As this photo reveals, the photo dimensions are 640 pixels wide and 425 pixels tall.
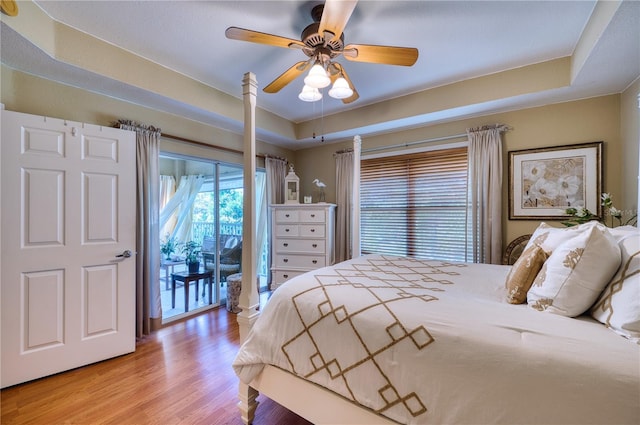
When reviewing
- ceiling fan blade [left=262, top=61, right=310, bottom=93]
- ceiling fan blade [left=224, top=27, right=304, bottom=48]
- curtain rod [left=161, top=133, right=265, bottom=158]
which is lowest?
curtain rod [left=161, top=133, right=265, bottom=158]

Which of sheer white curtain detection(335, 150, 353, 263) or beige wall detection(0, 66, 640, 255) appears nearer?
beige wall detection(0, 66, 640, 255)

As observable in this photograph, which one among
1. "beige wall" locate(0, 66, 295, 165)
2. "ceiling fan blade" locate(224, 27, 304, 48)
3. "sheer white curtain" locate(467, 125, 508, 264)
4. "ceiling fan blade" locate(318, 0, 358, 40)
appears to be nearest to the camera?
"ceiling fan blade" locate(318, 0, 358, 40)

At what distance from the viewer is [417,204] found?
12.0ft

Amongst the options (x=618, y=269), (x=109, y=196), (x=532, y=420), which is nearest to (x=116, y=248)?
(x=109, y=196)

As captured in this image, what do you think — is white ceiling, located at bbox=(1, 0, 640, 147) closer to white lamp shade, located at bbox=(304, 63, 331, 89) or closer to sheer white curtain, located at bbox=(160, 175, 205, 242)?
white lamp shade, located at bbox=(304, 63, 331, 89)

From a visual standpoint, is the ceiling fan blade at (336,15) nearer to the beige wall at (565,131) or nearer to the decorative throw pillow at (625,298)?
the decorative throw pillow at (625,298)

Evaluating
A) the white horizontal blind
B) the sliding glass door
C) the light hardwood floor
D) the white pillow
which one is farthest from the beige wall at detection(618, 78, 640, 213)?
the sliding glass door

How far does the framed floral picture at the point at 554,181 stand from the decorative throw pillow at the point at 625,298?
199 centimetres

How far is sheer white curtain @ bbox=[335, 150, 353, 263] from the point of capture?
4.05 metres

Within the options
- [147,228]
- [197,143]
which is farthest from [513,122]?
[147,228]

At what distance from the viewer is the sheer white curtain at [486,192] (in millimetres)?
3016

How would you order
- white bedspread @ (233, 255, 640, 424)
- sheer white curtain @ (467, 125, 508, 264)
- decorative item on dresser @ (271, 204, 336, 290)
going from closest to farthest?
1. white bedspread @ (233, 255, 640, 424)
2. sheer white curtain @ (467, 125, 508, 264)
3. decorative item on dresser @ (271, 204, 336, 290)

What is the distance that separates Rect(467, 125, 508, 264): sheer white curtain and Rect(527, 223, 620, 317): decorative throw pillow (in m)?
1.99

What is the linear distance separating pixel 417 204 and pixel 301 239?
168 centimetres
